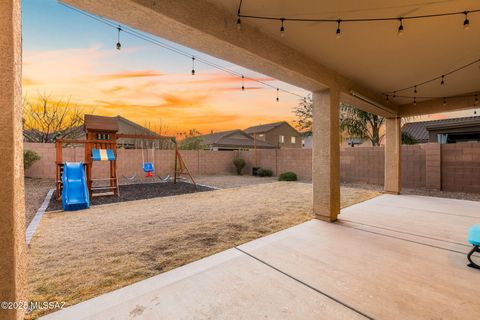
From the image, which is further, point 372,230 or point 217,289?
point 372,230

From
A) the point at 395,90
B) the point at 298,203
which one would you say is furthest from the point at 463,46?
the point at 298,203

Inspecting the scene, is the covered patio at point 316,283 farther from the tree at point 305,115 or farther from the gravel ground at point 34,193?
the tree at point 305,115

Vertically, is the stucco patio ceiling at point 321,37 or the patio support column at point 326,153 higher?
the stucco patio ceiling at point 321,37

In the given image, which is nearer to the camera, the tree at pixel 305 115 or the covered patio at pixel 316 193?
the covered patio at pixel 316 193

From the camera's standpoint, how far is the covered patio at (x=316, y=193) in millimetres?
1192

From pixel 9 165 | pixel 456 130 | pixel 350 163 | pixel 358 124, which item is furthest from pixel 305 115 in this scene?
pixel 9 165

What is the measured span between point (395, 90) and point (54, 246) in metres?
6.87

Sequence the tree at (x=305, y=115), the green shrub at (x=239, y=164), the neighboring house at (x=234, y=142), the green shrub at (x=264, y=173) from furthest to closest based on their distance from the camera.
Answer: the neighboring house at (x=234, y=142), the tree at (x=305, y=115), the green shrub at (x=239, y=164), the green shrub at (x=264, y=173)

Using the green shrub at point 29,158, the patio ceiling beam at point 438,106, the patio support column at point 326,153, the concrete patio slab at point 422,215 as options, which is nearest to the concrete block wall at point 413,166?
the patio ceiling beam at point 438,106

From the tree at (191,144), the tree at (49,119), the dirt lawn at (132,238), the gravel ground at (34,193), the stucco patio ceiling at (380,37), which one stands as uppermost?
the tree at (49,119)

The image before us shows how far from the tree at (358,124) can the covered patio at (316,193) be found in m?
8.11

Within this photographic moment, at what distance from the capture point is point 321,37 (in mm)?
2732

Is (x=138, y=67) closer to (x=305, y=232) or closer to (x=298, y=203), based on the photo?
(x=298, y=203)

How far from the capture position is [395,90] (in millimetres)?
→ 4926
